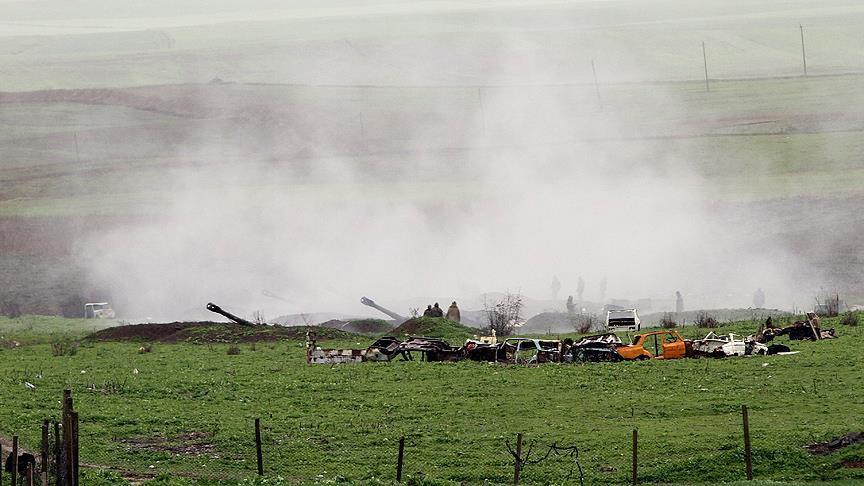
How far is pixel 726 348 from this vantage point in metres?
43.6

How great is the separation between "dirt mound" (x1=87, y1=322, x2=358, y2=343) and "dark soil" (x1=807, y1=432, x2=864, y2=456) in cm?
2632

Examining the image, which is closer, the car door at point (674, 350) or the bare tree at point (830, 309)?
the car door at point (674, 350)

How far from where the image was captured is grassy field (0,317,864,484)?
30953 mm

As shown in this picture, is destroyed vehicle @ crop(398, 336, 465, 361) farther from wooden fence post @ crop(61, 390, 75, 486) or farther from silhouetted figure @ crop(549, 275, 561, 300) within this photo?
silhouetted figure @ crop(549, 275, 561, 300)

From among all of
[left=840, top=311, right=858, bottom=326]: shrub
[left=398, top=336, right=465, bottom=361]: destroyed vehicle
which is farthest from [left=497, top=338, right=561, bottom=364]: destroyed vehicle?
[left=840, top=311, right=858, bottom=326]: shrub

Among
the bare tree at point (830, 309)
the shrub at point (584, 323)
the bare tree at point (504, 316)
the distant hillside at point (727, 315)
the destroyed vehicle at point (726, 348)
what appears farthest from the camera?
the distant hillside at point (727, 315)

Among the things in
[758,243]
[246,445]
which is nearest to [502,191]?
[758,243]

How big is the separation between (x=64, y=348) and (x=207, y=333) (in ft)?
17.9

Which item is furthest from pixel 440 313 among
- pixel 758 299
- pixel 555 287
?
pixel 555 287

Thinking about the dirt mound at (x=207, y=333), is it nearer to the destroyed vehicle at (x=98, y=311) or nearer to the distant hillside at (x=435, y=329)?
the distant hillside at (x=435, y=329)

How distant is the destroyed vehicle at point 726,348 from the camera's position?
43.6 metres

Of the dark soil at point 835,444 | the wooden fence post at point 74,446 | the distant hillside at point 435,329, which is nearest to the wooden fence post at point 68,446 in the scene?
the wooden fence post at point 74,446

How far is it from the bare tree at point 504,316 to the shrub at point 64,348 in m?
14.4

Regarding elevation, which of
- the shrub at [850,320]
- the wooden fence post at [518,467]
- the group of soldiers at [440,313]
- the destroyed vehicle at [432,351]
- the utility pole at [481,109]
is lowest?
the wooden fence post at [518,467]
